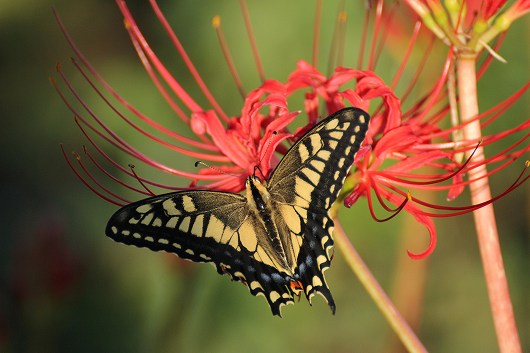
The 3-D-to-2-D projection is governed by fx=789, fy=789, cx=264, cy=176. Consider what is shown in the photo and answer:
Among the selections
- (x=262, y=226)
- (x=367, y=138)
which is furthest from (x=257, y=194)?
(x=367, y=138)

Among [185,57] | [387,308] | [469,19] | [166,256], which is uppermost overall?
[185,57]

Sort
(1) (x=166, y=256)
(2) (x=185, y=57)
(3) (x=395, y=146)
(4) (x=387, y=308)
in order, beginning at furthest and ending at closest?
1. (1) (x=166, y=256)
2. (2) (x=185, y=57)
3. (3) (x=395, y=146)
4. (4) (x=387, y=308)

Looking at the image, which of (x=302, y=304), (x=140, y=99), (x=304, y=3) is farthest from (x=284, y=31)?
(x=302, y=304)

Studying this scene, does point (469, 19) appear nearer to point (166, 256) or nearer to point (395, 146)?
point (395, 146)

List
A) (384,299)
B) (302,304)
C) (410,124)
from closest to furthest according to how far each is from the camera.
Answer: (384,299) < (410,124) < (302,304)

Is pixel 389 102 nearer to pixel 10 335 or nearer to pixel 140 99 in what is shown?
pixel 10 335

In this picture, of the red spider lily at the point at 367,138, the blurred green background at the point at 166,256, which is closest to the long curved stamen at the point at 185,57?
the red spider lily at the point at 367,138

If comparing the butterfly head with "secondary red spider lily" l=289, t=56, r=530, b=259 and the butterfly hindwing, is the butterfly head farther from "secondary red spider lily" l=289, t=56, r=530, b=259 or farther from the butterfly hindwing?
"secondary red spider lily" l=289, t=56, r=530, b=259
